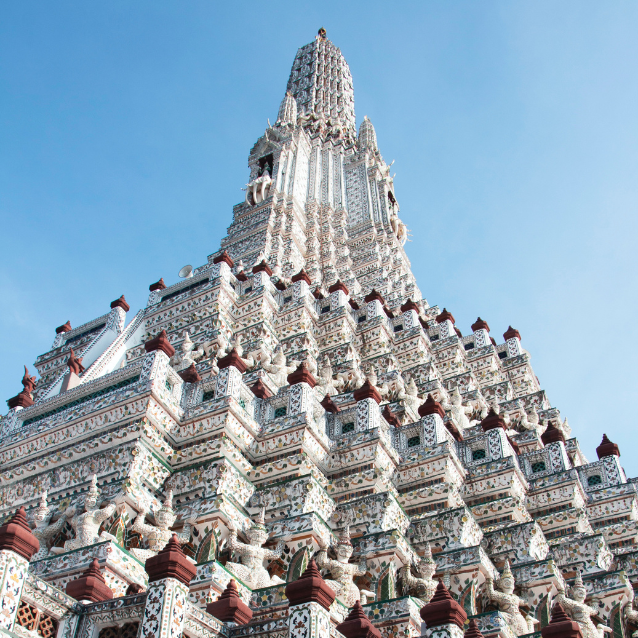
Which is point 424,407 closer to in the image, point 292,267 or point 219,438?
point 219,438

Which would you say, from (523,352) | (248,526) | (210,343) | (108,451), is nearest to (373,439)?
(248,526)

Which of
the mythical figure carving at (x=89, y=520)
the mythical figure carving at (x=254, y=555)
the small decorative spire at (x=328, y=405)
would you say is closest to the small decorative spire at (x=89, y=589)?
the mythical figure carving at (x=89, y=520)

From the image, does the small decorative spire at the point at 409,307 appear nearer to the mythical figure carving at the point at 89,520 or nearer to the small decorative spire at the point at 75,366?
the small decorative spire at the point at 75,366

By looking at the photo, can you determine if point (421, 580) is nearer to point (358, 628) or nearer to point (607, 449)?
point (358, 628)

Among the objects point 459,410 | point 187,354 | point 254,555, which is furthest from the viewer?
point 459,410

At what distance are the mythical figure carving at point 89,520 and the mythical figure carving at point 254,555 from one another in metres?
1.63

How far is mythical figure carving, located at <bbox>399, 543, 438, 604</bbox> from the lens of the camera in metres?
11.2

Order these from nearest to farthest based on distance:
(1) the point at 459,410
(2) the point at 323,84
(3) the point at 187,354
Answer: (3) the point at 187,354 < (1) the point at 459,410 < (2) the point at 323,84

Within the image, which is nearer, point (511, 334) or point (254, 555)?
point (254, 555)

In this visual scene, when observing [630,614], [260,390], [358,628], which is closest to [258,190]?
[260,390]

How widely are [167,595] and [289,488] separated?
18.1 ft

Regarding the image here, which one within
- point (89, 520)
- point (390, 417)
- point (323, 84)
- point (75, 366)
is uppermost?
point (323, 84)

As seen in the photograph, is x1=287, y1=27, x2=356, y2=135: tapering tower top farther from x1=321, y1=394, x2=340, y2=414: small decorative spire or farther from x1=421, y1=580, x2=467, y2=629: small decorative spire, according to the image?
x1=421, y1=580, x2=467, y2=629: small decorative spire

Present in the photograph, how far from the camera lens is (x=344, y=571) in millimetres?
10867
